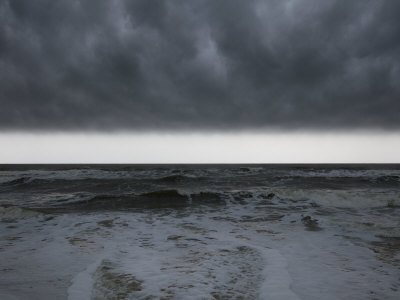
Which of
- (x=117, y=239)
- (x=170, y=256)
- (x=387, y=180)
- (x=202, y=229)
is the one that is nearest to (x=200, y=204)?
(x=202, y=229)

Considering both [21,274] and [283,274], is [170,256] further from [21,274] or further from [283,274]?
[21,274]

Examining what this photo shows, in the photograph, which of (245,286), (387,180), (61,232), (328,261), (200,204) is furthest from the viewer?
(387,180)

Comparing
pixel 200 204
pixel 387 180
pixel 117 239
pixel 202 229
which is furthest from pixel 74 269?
pixel 387 180

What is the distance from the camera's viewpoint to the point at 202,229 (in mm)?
7520

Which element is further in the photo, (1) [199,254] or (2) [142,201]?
Result: (2) [142,201]

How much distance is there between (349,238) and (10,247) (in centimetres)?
742

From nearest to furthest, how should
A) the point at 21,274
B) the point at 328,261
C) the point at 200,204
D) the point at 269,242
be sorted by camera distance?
the point at 21,274 < the point at 328,261 < the point at 269,242 < the point at 200,204

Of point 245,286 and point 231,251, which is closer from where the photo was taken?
point 245,286

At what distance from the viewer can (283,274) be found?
166 inches

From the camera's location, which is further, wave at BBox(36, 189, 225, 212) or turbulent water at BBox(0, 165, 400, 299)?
wave at BBox(36, 189, 225, 212)

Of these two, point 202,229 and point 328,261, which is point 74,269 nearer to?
point 202,229

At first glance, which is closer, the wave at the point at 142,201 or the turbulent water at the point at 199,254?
the turbulent water at the point at 199,254

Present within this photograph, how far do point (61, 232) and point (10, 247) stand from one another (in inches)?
59.8

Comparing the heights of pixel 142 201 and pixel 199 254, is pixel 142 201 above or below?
below
